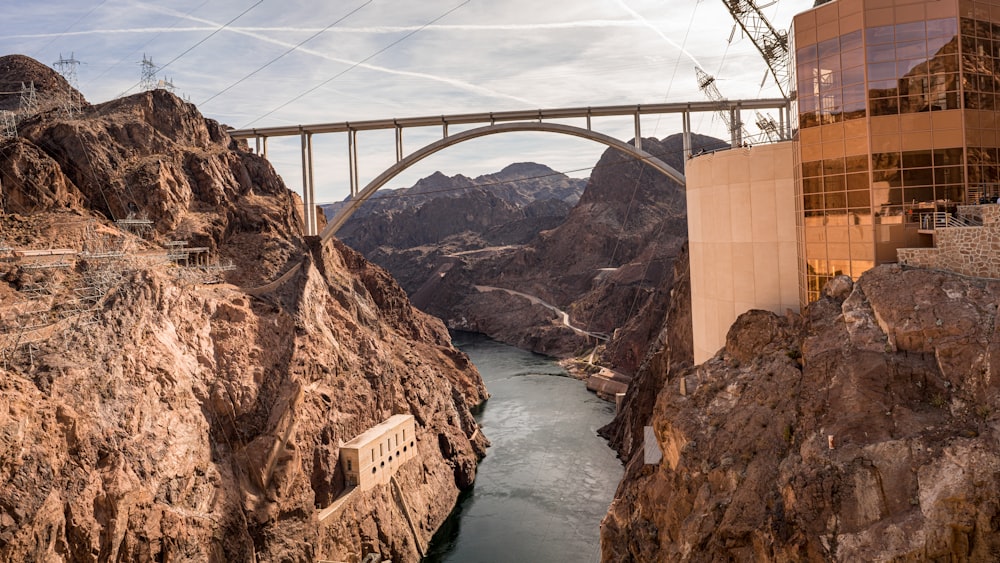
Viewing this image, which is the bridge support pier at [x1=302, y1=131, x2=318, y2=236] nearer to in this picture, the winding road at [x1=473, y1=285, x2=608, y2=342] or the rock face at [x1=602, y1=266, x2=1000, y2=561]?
the rock face at [x1=602, y1=266, x2=1000, y2=561]

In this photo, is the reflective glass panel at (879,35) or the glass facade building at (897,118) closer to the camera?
the glass facade building at (897,118)

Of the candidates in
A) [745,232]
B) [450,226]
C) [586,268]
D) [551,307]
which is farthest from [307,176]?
[450,226]

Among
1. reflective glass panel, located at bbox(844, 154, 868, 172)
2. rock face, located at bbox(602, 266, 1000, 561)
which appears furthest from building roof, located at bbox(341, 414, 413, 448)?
reflective glass panel, located at bbox(844, 154, 868, 172)

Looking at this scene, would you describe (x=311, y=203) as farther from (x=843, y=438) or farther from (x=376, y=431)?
(x=843, y=438)

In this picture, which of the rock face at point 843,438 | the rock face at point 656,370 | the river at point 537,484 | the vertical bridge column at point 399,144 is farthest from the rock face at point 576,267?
the rock face at point 843,438

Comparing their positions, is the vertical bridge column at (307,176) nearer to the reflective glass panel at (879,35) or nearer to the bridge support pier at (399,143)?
the bridge support pier at (399,143)

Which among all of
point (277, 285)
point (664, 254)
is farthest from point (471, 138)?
point (664, 254)
